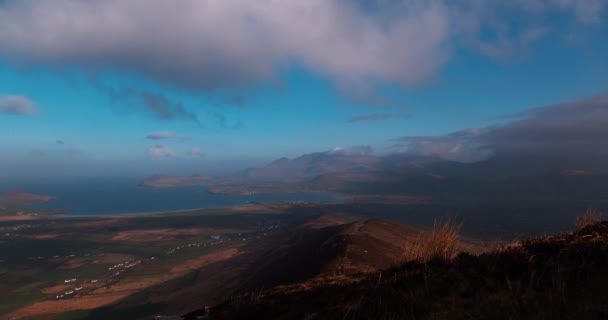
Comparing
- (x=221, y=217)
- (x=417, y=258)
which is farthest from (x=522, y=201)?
(x=417, y=258)

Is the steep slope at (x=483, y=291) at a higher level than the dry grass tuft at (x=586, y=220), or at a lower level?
lower

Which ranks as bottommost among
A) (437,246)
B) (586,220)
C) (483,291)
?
(483,291)

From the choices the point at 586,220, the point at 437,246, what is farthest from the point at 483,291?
the point at 586,220

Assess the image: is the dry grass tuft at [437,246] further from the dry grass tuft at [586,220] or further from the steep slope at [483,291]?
the dry grass tuft at [586,220]

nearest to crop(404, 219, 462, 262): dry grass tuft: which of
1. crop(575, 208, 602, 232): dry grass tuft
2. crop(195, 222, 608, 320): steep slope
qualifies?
crop(195, 222, 608, 320): steep slope

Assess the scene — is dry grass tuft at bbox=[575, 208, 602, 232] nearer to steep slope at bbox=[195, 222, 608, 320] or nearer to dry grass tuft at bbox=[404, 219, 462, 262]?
steep slope at bbox=[195, 222, 608, 320]

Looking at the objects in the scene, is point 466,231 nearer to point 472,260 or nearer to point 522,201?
point 522,201

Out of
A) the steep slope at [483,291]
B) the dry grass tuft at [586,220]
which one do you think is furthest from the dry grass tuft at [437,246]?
the dry grass tuft at [586,220]

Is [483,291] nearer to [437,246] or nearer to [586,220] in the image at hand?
[437,246]
